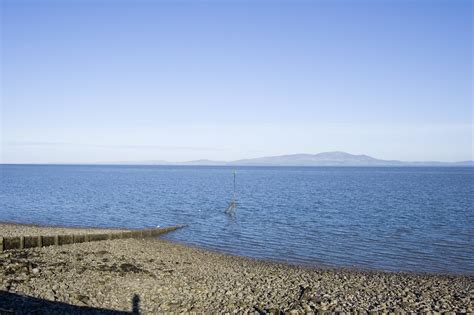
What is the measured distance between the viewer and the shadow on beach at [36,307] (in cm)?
1373

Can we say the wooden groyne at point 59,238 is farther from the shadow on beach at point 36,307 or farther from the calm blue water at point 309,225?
the shadow on beach at point 36,307

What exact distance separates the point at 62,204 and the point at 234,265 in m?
42.3

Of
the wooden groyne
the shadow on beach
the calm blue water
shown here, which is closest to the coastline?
the shadow on beach

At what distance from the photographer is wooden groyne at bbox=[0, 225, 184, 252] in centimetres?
2360

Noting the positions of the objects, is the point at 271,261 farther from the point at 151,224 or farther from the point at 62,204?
the point at 62,204

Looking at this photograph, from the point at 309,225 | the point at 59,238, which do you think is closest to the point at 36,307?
the point at 59,238

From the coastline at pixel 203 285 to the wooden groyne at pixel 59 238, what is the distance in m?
0.73

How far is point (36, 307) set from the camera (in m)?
14.2

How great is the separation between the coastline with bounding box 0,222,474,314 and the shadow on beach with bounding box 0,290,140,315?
0.35ft

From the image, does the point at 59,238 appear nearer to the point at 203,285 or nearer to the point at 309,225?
the point at 203,285

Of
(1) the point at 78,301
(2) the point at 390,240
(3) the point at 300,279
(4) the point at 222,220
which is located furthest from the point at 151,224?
(1) the point at 78,301

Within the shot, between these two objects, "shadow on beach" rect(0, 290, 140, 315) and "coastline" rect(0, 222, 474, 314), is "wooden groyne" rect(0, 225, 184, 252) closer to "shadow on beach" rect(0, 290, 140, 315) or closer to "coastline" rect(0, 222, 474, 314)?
"coastline" rect(0, 222, 474, 314)

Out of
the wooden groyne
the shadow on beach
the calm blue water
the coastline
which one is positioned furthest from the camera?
the calm blue water

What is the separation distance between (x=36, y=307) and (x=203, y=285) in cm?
711
